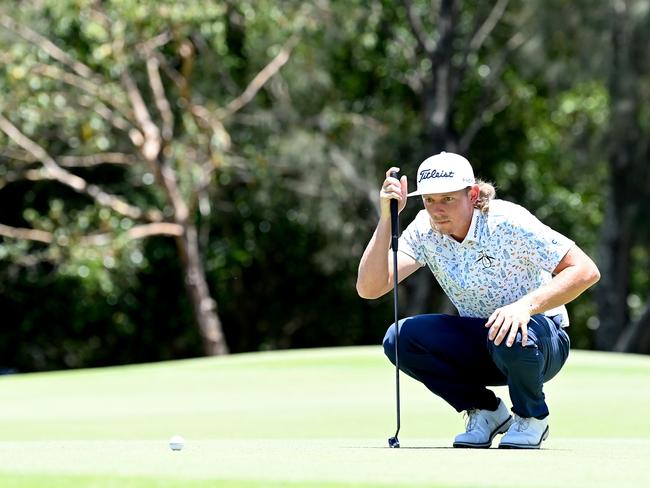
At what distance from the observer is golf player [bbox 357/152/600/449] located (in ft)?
16.7

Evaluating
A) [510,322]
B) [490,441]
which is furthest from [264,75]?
[510,322]

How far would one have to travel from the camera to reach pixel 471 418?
5.52m

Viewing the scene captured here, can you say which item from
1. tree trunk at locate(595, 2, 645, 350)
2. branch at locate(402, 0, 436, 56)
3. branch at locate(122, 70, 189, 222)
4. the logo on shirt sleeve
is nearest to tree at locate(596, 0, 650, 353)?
tree trunk at locate(595, 2, 645, 350)

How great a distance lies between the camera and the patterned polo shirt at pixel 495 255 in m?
5.18

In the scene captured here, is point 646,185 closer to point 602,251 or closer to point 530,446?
point 602,251

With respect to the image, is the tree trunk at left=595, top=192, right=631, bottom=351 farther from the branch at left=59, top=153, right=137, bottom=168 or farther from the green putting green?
the green putting green

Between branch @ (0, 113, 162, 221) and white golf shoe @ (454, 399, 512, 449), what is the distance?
52.6ft

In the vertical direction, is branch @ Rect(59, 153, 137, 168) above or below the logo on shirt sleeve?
below

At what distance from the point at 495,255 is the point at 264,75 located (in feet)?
55.5

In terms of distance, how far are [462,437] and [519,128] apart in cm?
1990

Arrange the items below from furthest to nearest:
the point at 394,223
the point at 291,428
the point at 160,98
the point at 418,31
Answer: the point at 418,31 → the point at 160,98 → the point at 291,428 → the point at 394,223

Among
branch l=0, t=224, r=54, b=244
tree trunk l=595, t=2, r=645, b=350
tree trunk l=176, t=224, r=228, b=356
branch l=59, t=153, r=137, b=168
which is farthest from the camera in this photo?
tree trunk l=176, t=224, r=228, b=356

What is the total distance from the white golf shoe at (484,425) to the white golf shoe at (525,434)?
133 mm

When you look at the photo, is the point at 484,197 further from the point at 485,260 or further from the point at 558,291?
the point at 558,291
